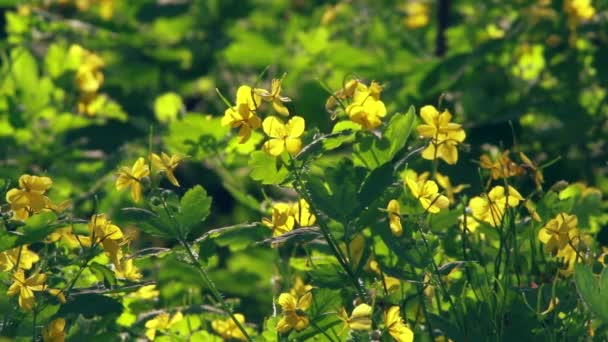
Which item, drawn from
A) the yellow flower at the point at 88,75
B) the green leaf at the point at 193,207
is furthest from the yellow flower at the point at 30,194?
the yellow flower at the point at 88,75

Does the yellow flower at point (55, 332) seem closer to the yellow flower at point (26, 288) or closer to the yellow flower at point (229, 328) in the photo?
the yellow flower at point (26, 288)

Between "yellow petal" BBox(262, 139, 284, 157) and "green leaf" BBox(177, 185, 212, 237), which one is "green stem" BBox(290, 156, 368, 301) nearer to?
"yellow petal" BBox(262, 139, 284, 157)

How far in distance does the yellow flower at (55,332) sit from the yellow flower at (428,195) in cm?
59

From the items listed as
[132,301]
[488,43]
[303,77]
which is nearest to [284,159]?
[132,301]

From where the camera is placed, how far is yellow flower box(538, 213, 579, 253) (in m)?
2.11

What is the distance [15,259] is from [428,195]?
0.67m

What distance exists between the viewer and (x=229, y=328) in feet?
8.02

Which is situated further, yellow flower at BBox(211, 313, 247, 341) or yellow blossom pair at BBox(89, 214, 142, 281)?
yellow flower at BBox(211, 313, 247, 341)

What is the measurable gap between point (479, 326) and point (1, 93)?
2.05 m

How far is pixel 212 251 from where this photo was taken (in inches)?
87.6

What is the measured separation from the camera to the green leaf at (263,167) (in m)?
2.10

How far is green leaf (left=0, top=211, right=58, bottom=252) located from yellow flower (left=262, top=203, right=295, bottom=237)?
0.34 meters

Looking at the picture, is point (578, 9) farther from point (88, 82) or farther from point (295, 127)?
point (295, 127)

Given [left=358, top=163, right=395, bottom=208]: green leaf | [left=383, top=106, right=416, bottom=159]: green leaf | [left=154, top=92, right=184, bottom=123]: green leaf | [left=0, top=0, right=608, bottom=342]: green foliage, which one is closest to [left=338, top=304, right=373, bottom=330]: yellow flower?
[left=0, top=0, right=608, bottom=342]: green foliage
